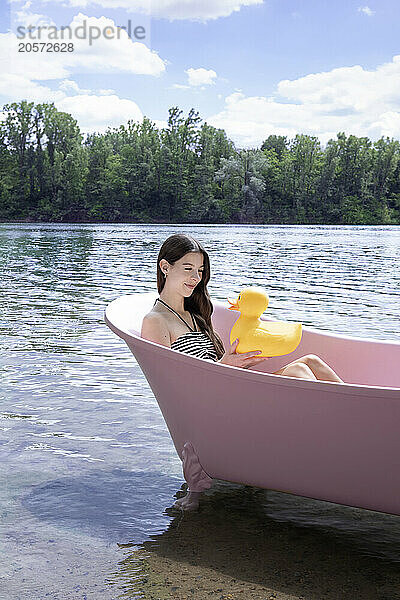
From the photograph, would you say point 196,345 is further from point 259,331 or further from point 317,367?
point 317,367

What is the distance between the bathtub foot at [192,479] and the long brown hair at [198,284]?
490mm

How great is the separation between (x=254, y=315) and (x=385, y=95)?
72328 mm

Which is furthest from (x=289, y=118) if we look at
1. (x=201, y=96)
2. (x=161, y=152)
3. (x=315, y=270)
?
(x=315, y=270)

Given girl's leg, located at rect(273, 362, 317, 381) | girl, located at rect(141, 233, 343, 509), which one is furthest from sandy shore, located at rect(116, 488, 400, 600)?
girl's leg, located at rect(273, 362, 317, 381)

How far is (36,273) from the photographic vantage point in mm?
11648

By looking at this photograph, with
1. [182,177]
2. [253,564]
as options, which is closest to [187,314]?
[253,564]

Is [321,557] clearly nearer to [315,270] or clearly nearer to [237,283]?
[237,283]

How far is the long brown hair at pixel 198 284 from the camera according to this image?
2.86 meters

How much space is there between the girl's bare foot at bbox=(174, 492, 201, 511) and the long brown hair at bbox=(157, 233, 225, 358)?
597mm

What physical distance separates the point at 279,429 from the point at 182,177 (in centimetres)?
5527

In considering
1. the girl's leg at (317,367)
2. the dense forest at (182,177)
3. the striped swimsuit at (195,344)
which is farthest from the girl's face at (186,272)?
the dense forest at (182,177)

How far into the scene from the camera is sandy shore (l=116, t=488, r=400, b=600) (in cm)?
206

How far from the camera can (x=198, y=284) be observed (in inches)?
118

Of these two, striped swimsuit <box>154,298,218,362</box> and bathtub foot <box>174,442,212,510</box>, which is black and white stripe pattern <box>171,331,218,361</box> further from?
bathtub foot <box>174,442,212,510</box>
